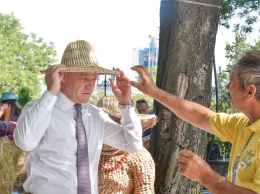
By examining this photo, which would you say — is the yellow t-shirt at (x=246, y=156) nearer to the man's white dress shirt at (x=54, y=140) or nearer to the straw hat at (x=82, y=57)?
the man's white dress shirt at (x=54, y=140)

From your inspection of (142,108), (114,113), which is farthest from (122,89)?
(142,108)

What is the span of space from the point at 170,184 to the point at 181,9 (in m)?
1.28

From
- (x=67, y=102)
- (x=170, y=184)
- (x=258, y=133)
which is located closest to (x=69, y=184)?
(x=67, y=102)

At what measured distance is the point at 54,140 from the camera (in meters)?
2.61

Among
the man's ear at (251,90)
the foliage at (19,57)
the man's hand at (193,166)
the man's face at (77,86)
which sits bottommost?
the foliage at (19,57)

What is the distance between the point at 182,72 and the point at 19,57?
26.7 metres

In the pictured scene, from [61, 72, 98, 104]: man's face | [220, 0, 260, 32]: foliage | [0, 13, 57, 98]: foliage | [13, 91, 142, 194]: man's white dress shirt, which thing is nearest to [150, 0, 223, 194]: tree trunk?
[13, 91, 142, 194]: man's white dress shirt

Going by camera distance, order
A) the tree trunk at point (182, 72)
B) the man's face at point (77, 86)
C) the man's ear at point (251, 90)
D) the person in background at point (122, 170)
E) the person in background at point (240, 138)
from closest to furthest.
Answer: the person in background at point (240, 138), the man's ear at point (251, 90), the man's face at point (77, 86), the person in background at point (122, 170), the tree trunk at point (182, 72)

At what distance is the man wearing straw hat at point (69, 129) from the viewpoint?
2.52 m

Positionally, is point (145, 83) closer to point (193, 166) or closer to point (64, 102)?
point (64, 102)

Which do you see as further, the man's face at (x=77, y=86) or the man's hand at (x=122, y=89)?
the man's hand at (x=122, y=89)

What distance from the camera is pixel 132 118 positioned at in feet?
9.60

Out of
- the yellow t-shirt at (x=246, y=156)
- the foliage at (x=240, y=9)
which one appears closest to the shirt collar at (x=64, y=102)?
the yellow t-shirt at (x=246, y=156)

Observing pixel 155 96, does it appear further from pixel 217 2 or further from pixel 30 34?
pixel 30 34
